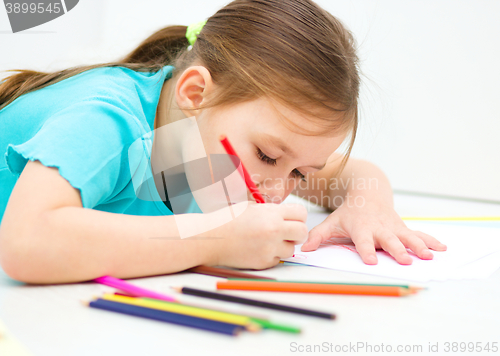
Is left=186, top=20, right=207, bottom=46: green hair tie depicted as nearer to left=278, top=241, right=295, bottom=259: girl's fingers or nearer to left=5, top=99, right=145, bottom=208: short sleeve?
left=5, top=99, right=145, bottom=208: short sleeve

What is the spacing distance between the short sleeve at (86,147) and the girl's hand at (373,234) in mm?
245

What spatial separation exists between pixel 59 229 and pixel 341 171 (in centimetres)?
56

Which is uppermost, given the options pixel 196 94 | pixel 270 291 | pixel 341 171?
pixel 196 94

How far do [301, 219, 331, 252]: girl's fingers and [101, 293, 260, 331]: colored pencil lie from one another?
0.79ft

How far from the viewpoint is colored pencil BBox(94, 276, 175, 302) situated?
11.8 inches

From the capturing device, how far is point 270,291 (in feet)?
1.06

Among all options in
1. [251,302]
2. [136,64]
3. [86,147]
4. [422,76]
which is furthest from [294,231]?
[422,76]

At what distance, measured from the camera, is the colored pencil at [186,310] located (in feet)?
0.81

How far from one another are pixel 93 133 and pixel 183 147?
182 mm

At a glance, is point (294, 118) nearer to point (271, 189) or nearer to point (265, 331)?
point (271, 189)

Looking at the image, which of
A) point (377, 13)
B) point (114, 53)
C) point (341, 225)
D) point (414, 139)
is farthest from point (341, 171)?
point (114, 53)

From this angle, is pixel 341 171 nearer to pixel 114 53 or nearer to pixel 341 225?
pixel 341 225

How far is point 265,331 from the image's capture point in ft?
0.82

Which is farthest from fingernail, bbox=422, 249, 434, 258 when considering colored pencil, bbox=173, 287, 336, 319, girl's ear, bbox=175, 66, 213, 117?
girl's ear, bbox=175, 66, 213, 117
